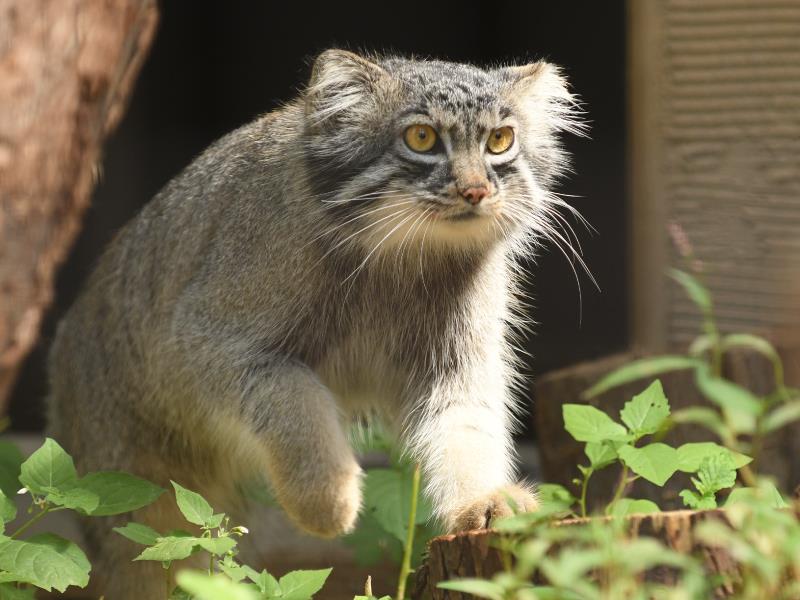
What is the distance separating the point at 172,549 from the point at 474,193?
49.1 inches

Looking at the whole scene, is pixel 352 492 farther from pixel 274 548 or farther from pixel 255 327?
pixel 274 548

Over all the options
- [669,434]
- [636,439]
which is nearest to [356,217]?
[636,439]

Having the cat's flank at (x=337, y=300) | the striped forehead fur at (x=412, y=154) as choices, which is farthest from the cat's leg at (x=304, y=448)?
the striped forehead fur at (x=412, y=154)

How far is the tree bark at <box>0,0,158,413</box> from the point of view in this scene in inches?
161

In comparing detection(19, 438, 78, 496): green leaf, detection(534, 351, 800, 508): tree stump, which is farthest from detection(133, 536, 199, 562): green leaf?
detection(534, 351, 800, 508): tree stump

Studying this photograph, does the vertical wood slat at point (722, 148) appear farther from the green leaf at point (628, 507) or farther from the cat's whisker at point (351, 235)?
the green leaf at point (628, 507)

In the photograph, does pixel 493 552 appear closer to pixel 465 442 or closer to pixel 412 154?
pixel 465 442

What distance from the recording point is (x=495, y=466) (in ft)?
12.0

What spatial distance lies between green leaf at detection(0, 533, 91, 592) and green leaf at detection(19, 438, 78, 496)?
0.15 meters

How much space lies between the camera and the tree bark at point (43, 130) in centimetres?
410

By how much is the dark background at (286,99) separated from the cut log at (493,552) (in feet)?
14.3

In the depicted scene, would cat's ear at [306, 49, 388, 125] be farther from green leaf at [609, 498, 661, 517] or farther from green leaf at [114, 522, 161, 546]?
green leaf at [609, 498, 661, 517]

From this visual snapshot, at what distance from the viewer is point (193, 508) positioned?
3.02 meters

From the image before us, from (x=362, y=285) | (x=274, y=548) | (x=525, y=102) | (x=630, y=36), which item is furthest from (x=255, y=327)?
(x=630, y=36)
